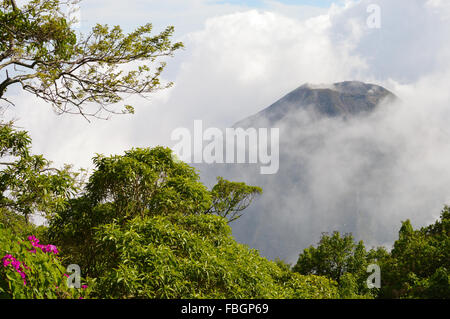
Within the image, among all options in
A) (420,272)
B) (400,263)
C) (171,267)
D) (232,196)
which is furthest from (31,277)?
(232,196)

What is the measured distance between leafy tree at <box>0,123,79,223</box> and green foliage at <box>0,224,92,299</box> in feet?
8.39

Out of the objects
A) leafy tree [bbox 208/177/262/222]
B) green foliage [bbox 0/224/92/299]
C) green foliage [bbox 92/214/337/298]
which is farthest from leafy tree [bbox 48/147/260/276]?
leafy tree [bbox 208/177/262/222]

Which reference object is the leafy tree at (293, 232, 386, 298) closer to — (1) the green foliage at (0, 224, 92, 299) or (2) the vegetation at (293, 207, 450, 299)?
(2) the vegetation at (293, 207, 450, 299)

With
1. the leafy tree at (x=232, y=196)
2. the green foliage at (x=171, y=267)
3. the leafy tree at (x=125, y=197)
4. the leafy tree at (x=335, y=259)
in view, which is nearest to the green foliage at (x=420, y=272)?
the green foliage at (x=171, y=267)

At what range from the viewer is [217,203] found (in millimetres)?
23906

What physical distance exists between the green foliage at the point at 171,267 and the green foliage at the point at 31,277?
0.64 m

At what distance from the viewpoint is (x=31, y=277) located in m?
4.73

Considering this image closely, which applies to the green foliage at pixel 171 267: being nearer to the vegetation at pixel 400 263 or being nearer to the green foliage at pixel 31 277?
the green foliage at pixel 31 277

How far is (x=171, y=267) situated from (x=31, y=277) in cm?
200

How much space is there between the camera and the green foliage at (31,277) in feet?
15.1

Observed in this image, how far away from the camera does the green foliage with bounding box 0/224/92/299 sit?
4605 millimetres

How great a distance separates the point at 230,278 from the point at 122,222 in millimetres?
3416

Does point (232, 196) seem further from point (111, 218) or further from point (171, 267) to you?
point (171, 267)
